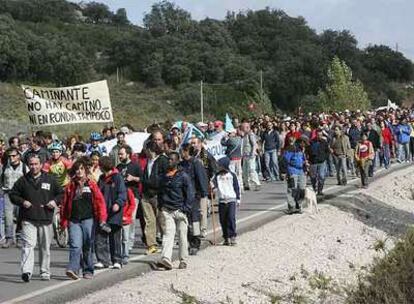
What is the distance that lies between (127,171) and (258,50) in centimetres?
10000

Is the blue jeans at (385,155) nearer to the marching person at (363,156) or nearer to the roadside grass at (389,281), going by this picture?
the marching person at (363,156)

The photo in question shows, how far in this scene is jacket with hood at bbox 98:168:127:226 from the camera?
1089 centimetres

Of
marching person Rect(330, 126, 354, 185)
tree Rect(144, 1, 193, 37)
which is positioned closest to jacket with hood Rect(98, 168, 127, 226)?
marching person Rect(330, 126, 354, 185)

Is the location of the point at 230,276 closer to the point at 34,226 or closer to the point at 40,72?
the point at 34,226

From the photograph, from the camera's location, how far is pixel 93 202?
10.4 metres

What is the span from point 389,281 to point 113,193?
407 centimetres

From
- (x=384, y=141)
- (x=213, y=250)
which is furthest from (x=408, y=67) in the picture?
(x=213, y=250)

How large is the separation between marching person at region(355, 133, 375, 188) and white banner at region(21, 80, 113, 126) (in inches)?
272

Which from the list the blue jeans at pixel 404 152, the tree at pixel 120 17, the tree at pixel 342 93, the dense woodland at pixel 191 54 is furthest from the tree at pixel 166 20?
the blue jeans at pixel 404 152

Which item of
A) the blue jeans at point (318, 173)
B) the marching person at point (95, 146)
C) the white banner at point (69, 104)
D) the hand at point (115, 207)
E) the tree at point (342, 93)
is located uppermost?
the tree at point (342, 93)

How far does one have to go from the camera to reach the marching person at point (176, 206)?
36.2 feet

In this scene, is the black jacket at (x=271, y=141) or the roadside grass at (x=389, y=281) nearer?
the roadside grass at (x=389, y=281)

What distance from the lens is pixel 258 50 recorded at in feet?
363

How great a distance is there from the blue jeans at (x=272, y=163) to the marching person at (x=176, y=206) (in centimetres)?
1285
